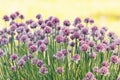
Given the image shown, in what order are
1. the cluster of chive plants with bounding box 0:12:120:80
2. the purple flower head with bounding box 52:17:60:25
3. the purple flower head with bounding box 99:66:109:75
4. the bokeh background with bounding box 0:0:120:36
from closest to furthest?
the purple flower head with bounding box 99:66:109:75 → the cluster of chive plants with bounding box 0:12:120:80 → the purple flower head with bounding box 52:17:60:25 → the bokeh background with bounding box 0:0:120:36

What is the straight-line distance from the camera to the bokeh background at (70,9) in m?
13.6

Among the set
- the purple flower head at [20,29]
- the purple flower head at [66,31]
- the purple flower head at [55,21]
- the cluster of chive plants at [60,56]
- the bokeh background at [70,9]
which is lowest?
the bokeh background at [70,9]

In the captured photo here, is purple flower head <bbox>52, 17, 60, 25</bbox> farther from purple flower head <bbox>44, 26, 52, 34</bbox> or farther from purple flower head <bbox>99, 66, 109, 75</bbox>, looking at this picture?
purple flower head <bbox>99, 66, 109, 75</bbox>

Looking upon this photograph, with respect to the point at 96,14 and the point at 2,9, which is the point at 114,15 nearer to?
the point at 96,14

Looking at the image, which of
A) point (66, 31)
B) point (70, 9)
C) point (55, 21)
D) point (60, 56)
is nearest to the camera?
point (60, 56)

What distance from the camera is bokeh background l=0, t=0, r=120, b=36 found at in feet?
44.7

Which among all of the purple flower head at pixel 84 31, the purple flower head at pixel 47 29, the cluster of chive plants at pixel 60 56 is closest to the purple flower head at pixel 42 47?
the cluster of chive plants at pixel 60 56

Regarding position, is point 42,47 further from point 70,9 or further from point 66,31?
point 70,9

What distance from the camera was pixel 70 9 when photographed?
49.8ft

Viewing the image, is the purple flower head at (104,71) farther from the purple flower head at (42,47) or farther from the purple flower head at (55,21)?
the purple flower head at (55,21)

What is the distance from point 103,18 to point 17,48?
913cm

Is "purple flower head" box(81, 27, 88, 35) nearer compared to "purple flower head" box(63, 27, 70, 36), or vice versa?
"purple flower head" box(63, 27, 70, 36)

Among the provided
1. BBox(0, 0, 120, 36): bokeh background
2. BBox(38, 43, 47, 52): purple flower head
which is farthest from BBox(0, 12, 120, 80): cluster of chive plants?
BBox(0, 0, 120, 36): bokeh background

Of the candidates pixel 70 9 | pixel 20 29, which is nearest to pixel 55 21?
pixel 20 29
